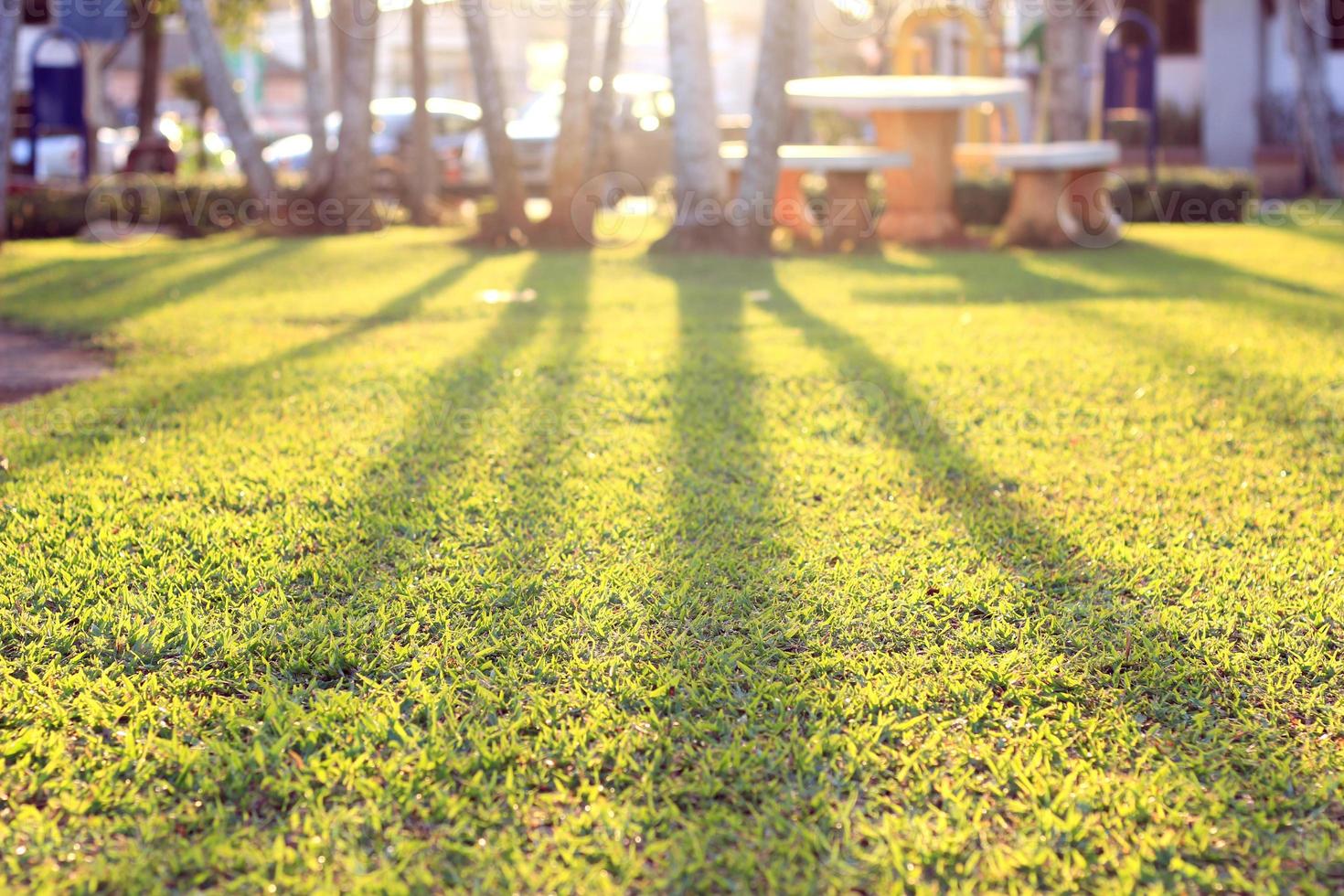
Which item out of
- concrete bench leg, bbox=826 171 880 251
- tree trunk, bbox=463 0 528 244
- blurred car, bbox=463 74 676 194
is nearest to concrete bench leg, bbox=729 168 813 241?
concrete bench leg, bbox=826 171 880 251

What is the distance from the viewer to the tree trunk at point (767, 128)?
410 inches

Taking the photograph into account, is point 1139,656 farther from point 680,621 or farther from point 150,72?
point 150,72

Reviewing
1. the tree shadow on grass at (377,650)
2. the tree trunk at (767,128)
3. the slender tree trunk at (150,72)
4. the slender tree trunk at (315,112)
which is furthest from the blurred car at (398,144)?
the tree shadow on grass at (377,650)

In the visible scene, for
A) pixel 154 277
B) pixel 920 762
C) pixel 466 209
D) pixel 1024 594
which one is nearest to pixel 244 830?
pixel 920 762

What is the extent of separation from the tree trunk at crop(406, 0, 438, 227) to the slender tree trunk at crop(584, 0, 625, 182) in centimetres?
247

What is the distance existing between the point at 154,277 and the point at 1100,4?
56.0 feet

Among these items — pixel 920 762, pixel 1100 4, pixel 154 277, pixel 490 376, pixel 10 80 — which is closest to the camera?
pixel 920 762

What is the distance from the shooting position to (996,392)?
18.0ft

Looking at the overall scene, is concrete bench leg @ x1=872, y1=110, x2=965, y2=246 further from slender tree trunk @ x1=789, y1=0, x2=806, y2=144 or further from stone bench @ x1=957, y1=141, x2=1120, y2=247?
slender tree trunk @ x1=789, y1=0, x2=806, y2=144

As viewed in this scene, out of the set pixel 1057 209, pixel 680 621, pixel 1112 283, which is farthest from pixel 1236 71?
pixel 680 621

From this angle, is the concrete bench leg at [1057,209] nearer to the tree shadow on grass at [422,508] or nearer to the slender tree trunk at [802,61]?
the slender tree trunk at [802,61]

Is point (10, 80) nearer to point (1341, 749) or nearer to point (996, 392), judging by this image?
point (996, 392)

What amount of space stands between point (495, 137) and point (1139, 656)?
1045 centimetres

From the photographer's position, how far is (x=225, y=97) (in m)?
13.7
